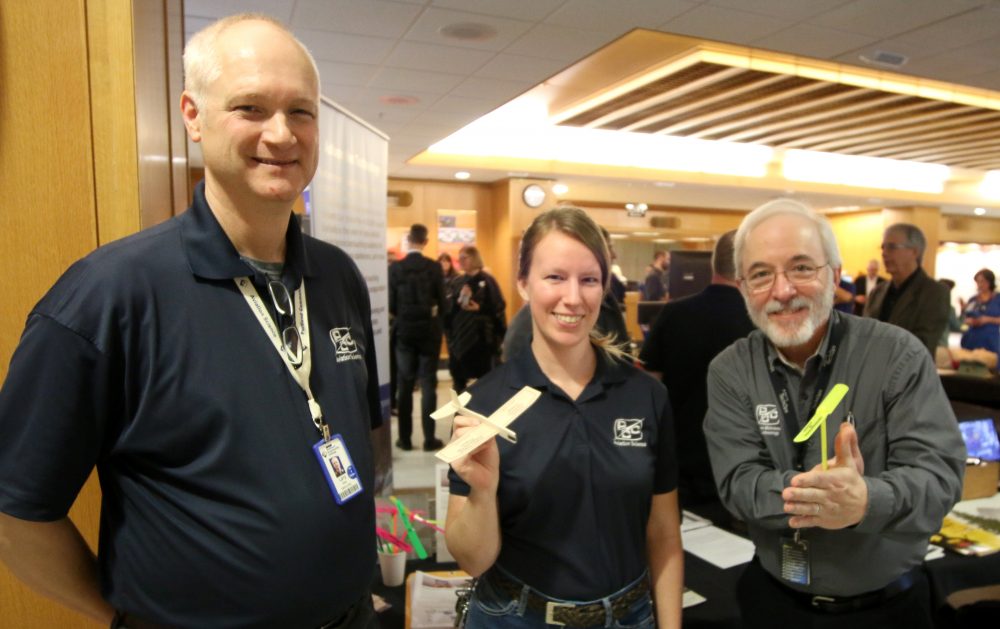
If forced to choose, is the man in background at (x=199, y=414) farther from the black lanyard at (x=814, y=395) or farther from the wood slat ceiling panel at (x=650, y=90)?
the wood slat ceiling panel at (x=650, y=90)

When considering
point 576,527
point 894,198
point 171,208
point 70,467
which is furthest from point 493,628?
point 894,198

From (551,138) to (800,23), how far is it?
5.75 meters

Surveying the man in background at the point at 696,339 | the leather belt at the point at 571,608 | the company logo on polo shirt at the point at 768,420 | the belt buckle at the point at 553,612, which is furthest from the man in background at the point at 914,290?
the belt buckle at the point at 553,612

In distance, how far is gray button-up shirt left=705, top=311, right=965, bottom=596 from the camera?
1.26m

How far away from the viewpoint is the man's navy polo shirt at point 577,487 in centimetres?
130

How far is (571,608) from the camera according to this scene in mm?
1282

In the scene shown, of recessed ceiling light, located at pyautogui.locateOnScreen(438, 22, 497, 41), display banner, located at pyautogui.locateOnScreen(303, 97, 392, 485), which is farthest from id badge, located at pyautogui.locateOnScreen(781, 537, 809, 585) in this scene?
recessed ceiling light, located at pyautogui.locateOnScreen(438, 22, 497, 41)

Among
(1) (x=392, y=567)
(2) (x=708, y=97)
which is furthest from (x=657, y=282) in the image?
(1) (x=392, y=567)

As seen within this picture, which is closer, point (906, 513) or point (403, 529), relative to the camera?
point (906, 513)

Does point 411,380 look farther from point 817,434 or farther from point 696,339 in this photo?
point 817,434

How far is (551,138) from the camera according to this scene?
30.7 feet

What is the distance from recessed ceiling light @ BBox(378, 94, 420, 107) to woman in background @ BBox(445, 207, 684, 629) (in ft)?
14.7

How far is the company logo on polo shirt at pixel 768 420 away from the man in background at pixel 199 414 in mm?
928

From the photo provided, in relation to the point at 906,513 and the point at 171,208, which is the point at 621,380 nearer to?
the point at 906,513
